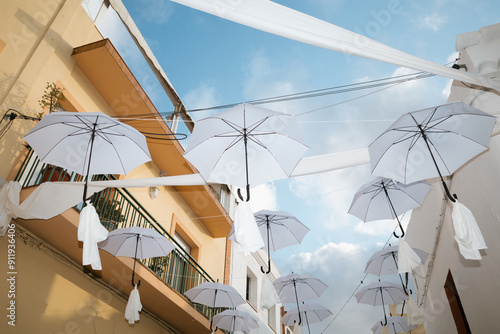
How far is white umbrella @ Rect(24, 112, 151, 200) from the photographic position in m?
5.09

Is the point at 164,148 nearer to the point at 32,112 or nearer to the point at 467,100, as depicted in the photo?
the point at 32,112

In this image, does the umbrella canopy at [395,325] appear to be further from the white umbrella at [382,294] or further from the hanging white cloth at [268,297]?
the hanging white cloth at [268,297]

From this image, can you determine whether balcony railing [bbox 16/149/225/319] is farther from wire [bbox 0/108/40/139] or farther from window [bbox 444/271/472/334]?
window [bbox 444/271/472/334]

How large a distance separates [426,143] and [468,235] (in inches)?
53.7

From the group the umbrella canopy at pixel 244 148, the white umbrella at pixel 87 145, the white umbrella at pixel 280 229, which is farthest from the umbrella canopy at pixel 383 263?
the white umbrella at pixel 87 145

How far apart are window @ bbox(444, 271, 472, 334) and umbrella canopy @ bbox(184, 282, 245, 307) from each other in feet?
17.9

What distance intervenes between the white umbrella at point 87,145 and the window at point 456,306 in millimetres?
8075

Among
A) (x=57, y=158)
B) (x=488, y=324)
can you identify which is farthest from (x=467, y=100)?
(x=57, y=158)

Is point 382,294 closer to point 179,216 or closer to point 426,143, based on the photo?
point 179,216

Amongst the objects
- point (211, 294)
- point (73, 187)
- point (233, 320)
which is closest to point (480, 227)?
point (211, 294)

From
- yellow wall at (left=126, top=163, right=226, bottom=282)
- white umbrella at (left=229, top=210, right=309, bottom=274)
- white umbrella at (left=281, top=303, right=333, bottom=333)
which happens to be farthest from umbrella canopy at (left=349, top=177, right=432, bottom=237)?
yellow wall at (left=126, top=163, right=226, bottom=282)

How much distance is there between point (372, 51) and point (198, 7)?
178cm

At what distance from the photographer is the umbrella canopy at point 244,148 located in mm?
5055

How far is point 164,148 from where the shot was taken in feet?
33.5
